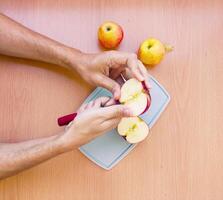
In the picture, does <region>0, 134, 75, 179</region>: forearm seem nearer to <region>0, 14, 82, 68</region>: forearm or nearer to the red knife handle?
the red knife handle

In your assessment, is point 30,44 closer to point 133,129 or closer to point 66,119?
point 66,119

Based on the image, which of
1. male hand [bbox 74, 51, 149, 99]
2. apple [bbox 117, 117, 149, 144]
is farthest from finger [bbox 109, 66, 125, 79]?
apple [bbox 117, 117, 149, 144]

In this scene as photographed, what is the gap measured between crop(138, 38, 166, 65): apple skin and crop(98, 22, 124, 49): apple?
60 mm

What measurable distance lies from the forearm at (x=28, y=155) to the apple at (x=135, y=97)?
0.16 metres

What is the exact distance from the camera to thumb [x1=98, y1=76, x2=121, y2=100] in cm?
91

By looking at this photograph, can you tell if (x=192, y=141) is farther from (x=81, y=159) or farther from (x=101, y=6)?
(x=101, y=6)

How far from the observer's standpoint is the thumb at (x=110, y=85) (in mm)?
913

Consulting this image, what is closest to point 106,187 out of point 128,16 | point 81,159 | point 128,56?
point 81,159

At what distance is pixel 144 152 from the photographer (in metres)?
0.98

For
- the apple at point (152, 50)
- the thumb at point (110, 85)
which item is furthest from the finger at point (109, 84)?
the apple at point (152, 50)

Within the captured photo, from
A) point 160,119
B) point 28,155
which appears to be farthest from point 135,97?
point 28,155

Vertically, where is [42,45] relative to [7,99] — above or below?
above

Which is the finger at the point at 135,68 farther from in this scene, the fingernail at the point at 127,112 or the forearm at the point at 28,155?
the forearm at the point at 28,155

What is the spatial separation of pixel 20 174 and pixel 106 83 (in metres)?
0.30
